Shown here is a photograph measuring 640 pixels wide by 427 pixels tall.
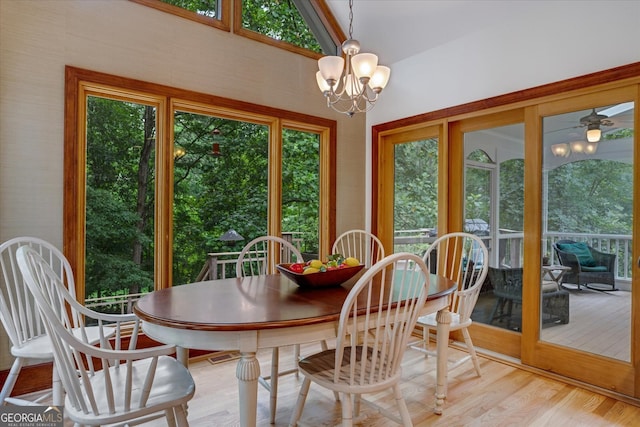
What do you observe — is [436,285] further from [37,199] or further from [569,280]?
[37,199]

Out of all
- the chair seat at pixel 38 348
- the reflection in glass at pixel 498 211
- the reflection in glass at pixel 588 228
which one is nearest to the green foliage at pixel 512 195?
the reflection in glass at pixel 498 211

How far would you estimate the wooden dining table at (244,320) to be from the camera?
1.46 m

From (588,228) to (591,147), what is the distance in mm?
571

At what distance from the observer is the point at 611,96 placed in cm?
260

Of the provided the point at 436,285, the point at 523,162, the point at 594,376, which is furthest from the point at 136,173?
the point at 594,376

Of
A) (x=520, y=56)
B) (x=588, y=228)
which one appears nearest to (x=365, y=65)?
(x=520, y=56)

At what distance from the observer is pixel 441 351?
230 cm

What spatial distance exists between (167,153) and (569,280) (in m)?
3.19

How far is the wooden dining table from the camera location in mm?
1465

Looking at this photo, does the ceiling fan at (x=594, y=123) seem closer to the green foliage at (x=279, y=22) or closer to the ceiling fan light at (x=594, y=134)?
the ceiling fan light at (x=594, y=134)

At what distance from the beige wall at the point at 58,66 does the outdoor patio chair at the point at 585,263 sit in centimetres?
282

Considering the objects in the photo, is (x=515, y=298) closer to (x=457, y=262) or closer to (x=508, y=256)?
(x=508, y=256)

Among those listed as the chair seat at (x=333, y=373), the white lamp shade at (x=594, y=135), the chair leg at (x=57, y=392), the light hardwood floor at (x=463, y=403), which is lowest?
the light hardwood floor at (x=463, y=403)

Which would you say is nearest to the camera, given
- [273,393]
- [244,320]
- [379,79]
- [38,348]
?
[244,320]
